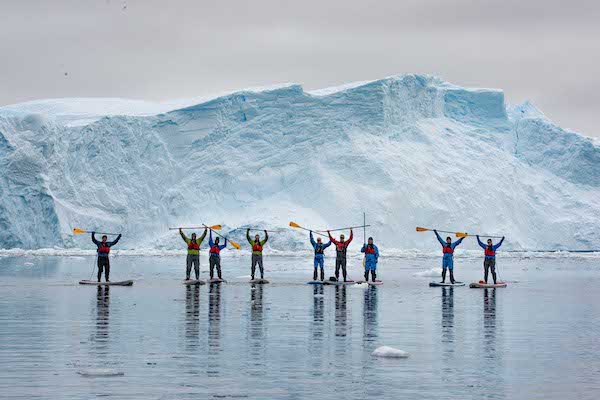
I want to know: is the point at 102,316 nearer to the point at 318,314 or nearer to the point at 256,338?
the point at 318,314

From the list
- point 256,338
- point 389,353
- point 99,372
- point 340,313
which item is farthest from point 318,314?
point 99,372

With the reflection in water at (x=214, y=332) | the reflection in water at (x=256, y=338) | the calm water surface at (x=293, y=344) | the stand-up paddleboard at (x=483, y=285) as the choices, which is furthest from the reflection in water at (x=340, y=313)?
the stand-up paddleboard at (x=483, y=285)

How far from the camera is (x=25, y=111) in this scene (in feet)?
195

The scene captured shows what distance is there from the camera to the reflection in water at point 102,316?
38.6 ft

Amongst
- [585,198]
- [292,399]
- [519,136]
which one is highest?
[519,136]

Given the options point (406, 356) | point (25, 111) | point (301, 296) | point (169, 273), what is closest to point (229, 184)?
point (25, 111)

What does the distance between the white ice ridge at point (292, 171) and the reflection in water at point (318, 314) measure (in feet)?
104

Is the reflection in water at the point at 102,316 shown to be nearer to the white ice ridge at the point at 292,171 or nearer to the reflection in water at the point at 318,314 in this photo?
the reflection in water at the point at 318,314

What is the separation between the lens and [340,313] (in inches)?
637

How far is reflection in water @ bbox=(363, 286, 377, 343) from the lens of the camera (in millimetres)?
12782

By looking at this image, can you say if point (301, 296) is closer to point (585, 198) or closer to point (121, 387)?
point (121, 387)

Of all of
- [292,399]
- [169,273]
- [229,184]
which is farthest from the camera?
[229,184]

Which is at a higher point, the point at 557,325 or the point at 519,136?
the point at 519,136

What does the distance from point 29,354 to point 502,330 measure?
6.79 m
